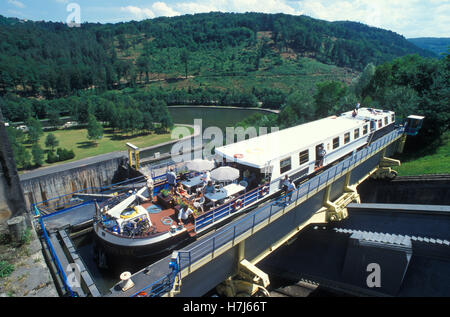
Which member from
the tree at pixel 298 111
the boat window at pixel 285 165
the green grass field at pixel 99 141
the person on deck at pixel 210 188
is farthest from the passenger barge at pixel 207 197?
the green grass field at pixel 99 141

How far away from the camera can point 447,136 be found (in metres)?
28.1

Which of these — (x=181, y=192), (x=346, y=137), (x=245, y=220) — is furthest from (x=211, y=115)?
(x=245, y=220)

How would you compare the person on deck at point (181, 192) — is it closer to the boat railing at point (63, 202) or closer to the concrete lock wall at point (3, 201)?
the boat railing at point (63, 202)

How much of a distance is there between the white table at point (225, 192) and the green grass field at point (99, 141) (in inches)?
1523

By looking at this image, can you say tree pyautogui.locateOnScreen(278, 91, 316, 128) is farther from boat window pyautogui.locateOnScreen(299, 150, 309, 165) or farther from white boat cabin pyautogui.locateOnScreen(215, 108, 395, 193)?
boat window pyautogui.locateOnScreen(299, 150, 309, 165)

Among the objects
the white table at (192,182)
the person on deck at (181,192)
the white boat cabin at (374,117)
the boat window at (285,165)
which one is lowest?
the person on deck at (181,192)

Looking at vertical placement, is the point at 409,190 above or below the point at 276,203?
below

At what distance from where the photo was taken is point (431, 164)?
79.1 ft

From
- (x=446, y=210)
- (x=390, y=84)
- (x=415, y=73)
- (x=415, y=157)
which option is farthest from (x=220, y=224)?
(x=390, y=84)

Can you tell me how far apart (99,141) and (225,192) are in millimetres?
50049

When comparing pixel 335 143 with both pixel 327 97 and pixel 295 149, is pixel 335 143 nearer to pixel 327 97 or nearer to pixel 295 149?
pixel 295 149

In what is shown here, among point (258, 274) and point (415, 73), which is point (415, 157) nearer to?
point (415, 73)

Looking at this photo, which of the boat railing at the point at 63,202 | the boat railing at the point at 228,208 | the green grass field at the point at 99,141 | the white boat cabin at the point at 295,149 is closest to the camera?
the boat railing at the point at 228,208

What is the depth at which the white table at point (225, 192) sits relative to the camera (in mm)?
13175
